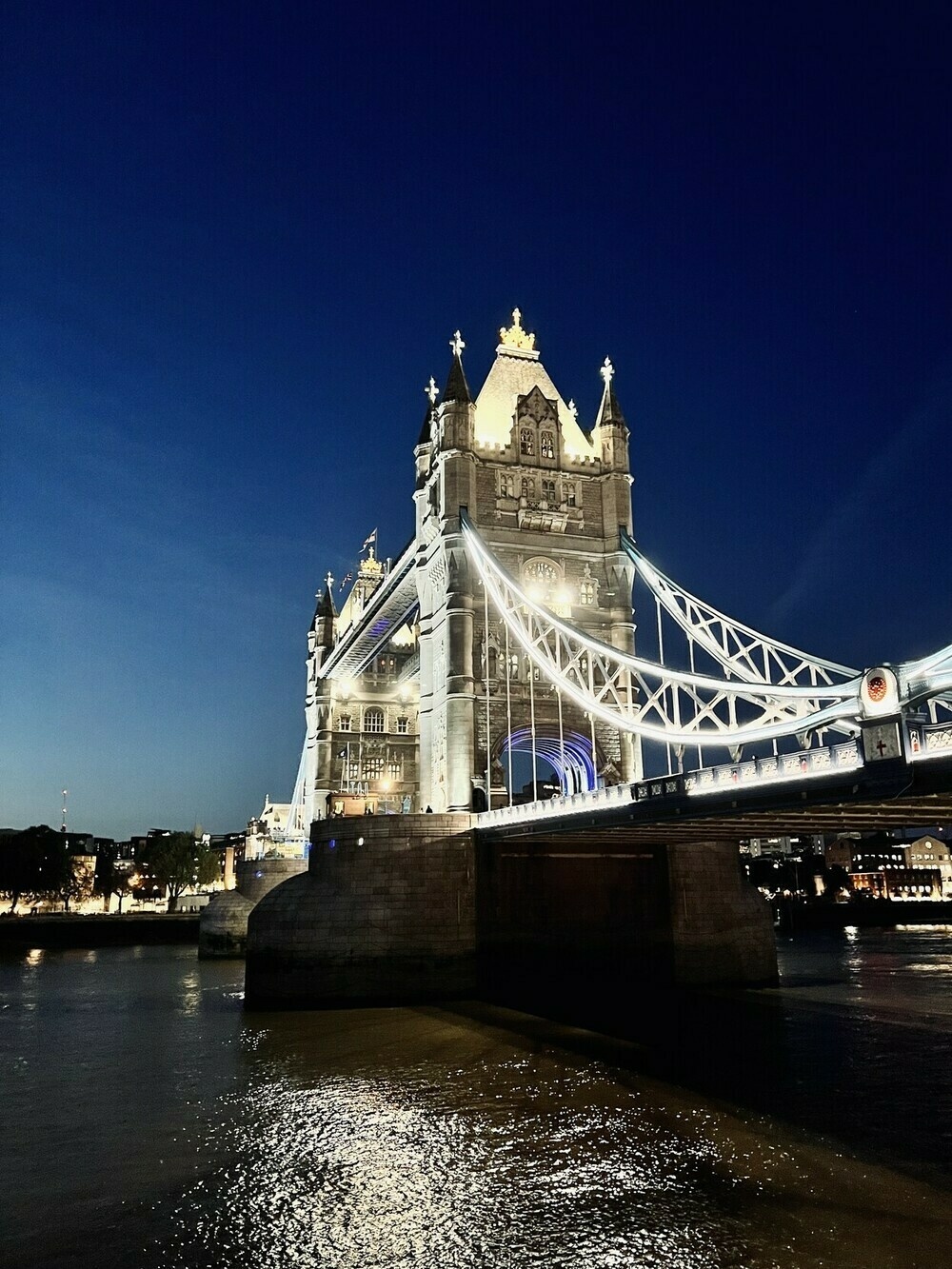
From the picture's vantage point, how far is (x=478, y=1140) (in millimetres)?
17375

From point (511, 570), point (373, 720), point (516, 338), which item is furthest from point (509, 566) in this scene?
point (373, 720)

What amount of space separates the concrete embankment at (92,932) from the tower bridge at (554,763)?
22.9m

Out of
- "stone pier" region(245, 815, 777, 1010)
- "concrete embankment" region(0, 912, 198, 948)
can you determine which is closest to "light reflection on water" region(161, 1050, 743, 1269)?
"stone pier" region(245, 815, 777, 1010)

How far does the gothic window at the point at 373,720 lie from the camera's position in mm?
73000

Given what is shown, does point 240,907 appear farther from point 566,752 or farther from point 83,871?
point 83,871

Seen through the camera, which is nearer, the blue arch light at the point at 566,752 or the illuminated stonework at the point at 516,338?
the blue arch light at the point at 566,752

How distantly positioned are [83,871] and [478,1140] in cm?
10896

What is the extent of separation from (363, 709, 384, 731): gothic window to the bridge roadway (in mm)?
37582

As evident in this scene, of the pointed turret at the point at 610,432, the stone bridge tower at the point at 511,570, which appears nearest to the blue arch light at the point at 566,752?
the stone bridge tower at the point at 511,570

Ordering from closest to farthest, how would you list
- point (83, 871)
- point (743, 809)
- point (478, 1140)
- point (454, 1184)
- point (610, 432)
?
point (454, 1184) < point (478, 1140) < point (743, 809) < point (610, 432) < point (83, 871)

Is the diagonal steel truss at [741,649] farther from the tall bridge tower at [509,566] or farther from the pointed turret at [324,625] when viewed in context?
the pointed turret at [324,625]

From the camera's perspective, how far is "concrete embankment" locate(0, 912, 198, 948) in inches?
2734

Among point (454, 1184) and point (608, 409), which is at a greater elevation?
point (608, 409)

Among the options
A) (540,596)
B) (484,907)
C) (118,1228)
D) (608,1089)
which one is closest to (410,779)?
(540,596)
